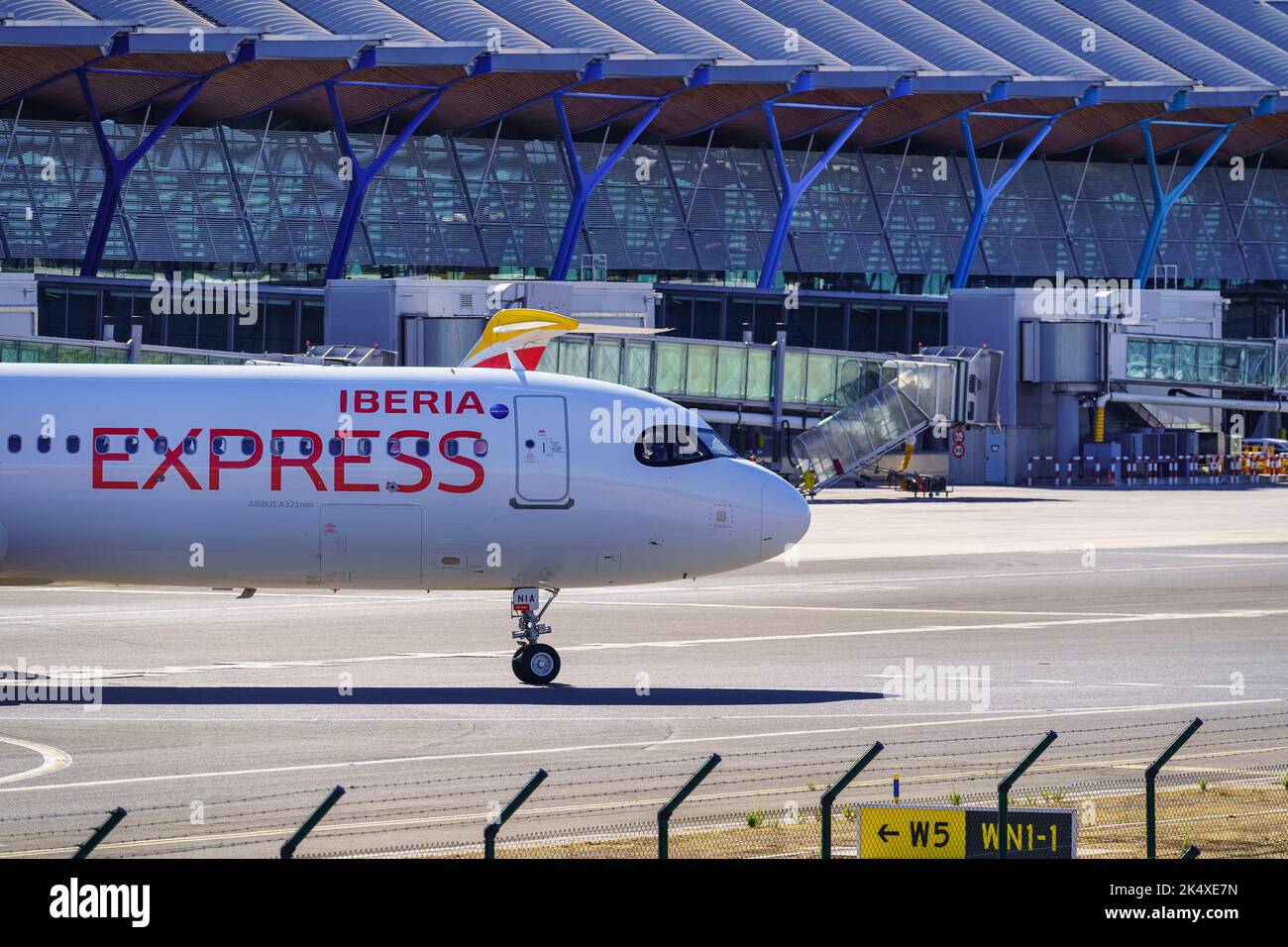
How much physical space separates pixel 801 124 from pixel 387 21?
2871 cm

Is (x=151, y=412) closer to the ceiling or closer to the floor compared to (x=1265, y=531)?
closer to the ceiling

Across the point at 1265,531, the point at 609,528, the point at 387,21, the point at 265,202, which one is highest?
the point at 387,21

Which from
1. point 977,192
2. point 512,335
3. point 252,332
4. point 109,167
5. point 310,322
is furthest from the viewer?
point 977,192

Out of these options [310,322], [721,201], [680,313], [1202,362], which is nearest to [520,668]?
[310,322]

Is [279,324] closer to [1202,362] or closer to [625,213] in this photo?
[625,213]

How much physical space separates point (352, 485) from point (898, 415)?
56376 millimetres

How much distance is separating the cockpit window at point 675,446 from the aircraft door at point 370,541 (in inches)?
130

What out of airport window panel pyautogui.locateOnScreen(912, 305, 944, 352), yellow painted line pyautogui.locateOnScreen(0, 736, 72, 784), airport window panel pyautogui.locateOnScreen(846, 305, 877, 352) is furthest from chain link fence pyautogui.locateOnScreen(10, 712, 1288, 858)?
airport window panel pyautogui.locateOnScreen(846, 305, 877, 352)

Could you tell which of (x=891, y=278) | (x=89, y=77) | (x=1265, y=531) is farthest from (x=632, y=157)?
(x=1265, y=531)

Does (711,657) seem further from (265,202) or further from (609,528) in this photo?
(265,202)

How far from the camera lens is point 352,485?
2764 centimetres

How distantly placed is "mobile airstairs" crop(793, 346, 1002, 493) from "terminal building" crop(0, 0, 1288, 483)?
0.14m

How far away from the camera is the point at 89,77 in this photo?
310 ft

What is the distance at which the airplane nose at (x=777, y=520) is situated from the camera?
2867 cm
